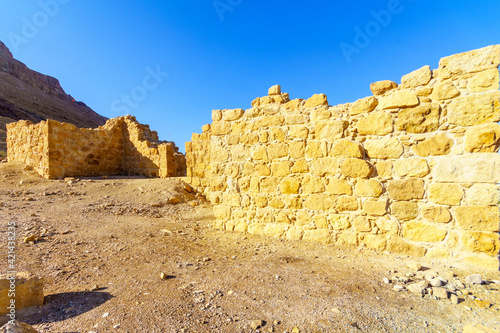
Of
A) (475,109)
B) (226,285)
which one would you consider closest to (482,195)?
(475,109)

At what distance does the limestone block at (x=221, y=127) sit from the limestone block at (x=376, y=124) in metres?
2.27

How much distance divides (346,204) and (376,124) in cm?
117

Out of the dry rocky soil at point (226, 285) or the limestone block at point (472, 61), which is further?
the limestone block at point (472, 61)

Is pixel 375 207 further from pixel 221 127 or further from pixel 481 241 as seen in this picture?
pixel 221 127

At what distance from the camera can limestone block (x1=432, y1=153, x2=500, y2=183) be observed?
2689 mm

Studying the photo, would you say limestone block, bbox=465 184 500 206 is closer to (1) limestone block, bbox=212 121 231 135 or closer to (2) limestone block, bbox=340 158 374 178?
(2) limestone block, bbox=340 158 374 178

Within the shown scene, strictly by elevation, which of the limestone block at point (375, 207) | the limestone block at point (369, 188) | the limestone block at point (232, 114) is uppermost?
the limestone block at point (232, 114)

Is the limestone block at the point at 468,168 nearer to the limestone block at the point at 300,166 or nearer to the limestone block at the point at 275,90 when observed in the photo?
the limestone block at the point at 300,166

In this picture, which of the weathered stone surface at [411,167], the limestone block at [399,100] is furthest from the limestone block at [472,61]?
the weathered stone surface at [411,167]

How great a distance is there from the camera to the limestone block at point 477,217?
2703mm

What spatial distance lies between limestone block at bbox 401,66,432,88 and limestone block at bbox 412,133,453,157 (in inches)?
27.7

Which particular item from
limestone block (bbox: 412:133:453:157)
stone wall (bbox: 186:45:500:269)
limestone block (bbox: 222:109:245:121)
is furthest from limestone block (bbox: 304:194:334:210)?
limestone block (bbox: 222:109:245:121)

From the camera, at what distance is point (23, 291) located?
201cm

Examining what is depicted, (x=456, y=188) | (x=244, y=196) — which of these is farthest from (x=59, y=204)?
(x=456, y=188)
